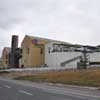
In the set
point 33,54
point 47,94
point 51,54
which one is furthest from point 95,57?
point 47,94

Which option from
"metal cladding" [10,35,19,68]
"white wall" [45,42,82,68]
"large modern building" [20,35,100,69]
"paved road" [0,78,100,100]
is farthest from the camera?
"metal cladding" [10,35,19,68]

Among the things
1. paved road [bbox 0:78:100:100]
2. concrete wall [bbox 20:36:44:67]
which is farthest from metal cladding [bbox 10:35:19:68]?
paved road [bbox 0:78:100:100]

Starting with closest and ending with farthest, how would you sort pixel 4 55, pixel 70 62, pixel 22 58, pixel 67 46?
Result: pixel 70 62
pixel 67 46
pixel 22 58
pixel 4 55

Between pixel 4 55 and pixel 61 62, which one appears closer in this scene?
pixel 61 62

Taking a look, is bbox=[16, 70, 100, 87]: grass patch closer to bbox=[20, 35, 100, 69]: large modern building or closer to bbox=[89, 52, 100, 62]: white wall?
bbox=[20, 35, 100, 69]: large modern building

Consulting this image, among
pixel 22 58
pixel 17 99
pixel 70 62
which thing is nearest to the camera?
pixel 17 99

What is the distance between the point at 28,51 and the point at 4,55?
3513cm

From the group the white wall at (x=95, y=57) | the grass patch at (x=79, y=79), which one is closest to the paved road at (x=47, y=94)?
the grass patch at (x=79, y=79)

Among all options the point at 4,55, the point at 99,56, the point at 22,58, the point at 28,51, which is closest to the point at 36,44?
the point at 28,51

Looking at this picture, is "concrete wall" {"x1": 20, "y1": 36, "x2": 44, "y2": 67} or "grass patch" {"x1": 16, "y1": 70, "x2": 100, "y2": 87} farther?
"concrete wall" {"x1": 20, "y1": 36, "x2": 44, "y2": 67}

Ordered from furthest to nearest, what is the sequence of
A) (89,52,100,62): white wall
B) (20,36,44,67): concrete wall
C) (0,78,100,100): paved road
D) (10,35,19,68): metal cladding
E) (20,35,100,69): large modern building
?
(10,35,19,68): metal cladding, (20,36,44,67): concrete wall, (89,52,100,62): white wall, (20,35,100,69): large modern building, (0,78,100,100): paved road

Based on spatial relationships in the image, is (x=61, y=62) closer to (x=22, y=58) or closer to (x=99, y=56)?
(x=99, y=56)

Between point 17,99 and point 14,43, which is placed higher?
point 14,43

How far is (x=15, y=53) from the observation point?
106 m
